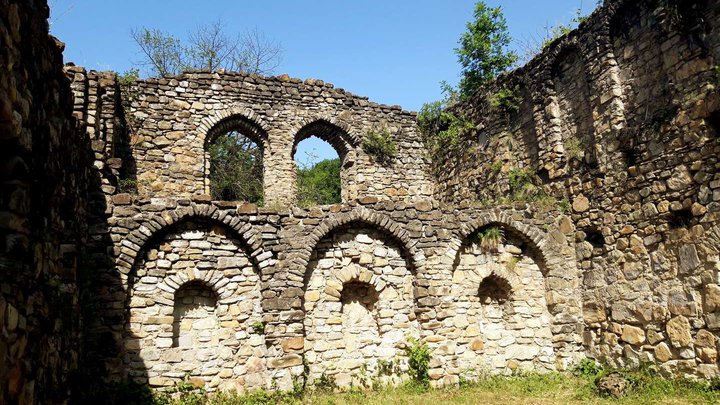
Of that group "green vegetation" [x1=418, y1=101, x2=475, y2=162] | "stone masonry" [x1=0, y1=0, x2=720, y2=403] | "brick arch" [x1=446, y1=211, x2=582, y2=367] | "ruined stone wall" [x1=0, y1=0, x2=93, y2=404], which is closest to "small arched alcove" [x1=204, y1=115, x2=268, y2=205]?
"green vegetation" [x1=418, y1=101, x2=475, y2=162]

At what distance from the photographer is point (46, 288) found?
5164 mm

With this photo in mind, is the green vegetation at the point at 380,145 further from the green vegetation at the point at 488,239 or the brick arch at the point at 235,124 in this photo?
the green vegetation at the point at 488,239

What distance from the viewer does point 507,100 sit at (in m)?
14.0

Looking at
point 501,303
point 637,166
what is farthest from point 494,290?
point 637,166

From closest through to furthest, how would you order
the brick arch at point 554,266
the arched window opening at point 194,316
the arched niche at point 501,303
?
the arched window opening at point 194,316
the arched niche at point 501,303
the brick arch at point 554,266

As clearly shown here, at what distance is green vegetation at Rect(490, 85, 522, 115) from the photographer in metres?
13.9

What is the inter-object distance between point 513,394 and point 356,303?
11.2 feet

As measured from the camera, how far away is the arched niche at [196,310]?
9414 mm

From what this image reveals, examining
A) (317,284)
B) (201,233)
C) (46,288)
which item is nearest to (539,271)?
(317,284)

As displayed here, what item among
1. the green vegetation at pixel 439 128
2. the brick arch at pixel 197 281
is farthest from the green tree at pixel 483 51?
the brick arch at pixel 197 281

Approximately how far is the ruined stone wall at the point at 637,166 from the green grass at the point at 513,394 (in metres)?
0.41

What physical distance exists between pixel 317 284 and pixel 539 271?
4889 mm

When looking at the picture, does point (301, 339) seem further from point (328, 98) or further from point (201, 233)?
point (328, 98)

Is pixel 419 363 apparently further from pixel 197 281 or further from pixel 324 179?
pixel 324 179
